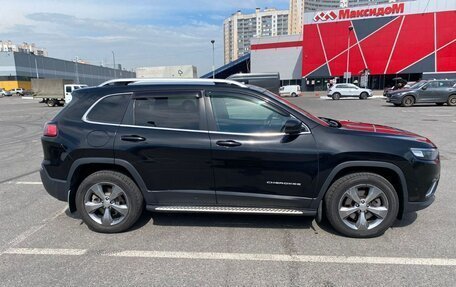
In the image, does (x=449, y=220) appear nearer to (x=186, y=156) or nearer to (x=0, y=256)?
(x=186, y=156)

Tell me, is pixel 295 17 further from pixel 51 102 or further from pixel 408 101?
pixel 408 101

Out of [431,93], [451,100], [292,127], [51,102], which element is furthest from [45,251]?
[51,102]

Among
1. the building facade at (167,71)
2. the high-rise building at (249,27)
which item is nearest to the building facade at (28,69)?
the building facade at (167,71)

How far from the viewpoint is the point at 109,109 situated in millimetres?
3846

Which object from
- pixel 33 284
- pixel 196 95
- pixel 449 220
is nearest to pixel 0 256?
pixel 33 284

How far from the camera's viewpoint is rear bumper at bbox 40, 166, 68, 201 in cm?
Result: 385

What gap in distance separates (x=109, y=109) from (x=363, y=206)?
319cm

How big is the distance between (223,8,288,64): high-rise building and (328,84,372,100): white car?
210ft

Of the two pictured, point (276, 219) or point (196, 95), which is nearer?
point (196, 95)

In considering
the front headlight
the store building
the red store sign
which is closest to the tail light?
the front headlight

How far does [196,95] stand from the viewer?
3736 mm

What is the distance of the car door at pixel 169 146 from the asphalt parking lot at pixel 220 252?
495 millimetres

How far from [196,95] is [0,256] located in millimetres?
2698

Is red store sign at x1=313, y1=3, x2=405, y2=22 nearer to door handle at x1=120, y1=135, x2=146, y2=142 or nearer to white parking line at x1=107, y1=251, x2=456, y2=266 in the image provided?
white parking line at x1=107, y1=251, x2=456, y2=266
